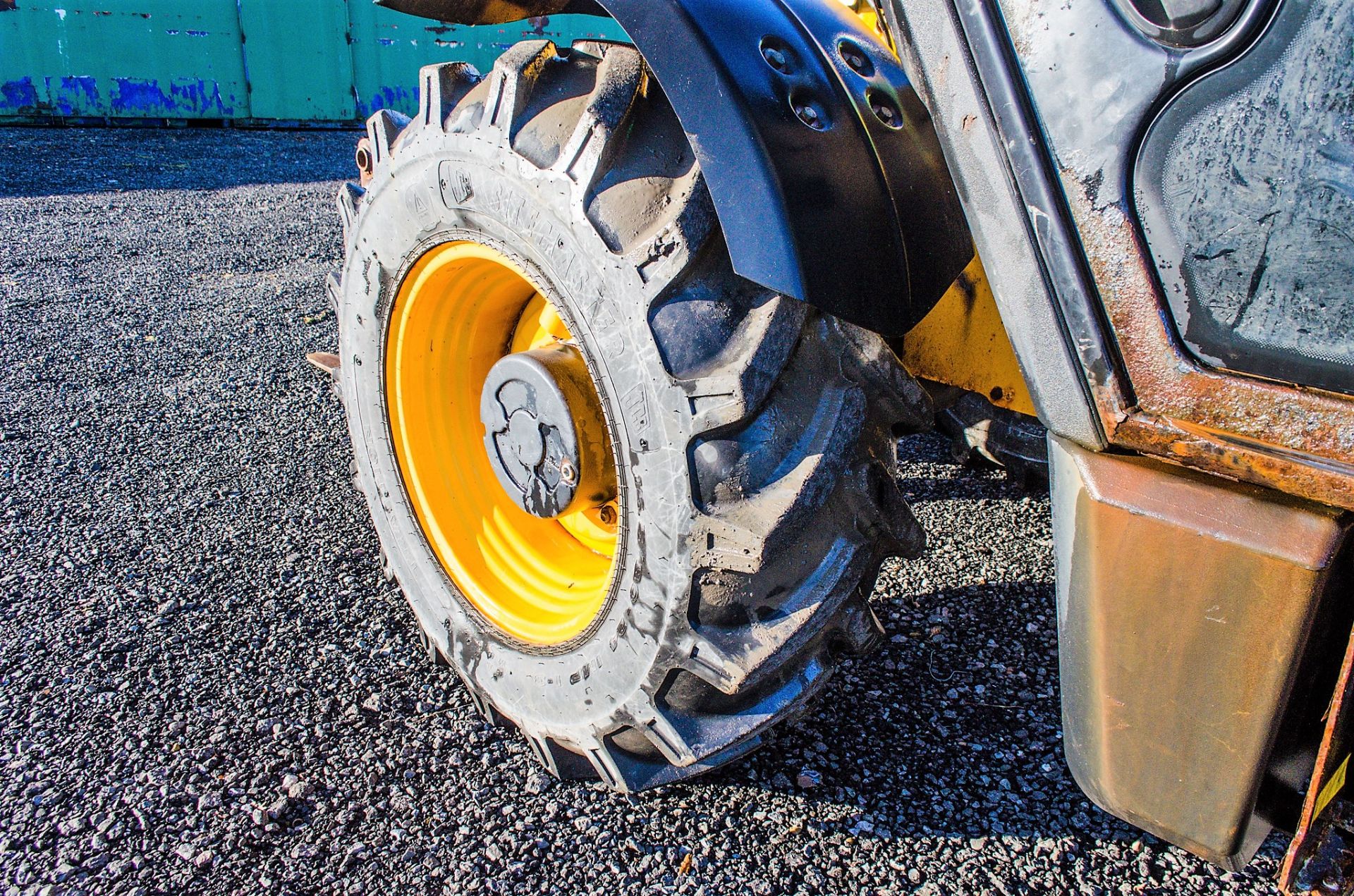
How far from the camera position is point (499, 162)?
1371mm

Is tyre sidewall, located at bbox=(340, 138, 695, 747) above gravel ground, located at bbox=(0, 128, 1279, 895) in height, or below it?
above

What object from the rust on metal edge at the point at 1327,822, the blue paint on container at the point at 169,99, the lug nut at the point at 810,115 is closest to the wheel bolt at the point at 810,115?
the lug nut at the point at 810,115

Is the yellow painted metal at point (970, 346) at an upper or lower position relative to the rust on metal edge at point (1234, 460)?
lower

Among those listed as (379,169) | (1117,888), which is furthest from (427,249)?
(1117,888)

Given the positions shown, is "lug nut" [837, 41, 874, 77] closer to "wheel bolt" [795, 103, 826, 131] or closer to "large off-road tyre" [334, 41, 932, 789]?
"wheel bolt" [795, 103, 826, 131]

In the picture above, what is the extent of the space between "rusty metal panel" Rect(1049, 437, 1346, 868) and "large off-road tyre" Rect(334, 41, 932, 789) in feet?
1.05

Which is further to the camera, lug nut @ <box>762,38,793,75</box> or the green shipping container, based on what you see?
the green shipping container

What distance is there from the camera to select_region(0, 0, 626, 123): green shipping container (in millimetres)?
9930

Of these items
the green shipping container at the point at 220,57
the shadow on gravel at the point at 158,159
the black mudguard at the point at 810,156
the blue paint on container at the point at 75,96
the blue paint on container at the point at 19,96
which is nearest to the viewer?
the black mudguard at the point at 810,156

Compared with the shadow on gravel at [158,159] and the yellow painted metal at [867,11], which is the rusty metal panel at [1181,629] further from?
the shadow on gravel at [158,159]

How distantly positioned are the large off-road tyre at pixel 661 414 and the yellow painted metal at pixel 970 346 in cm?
20

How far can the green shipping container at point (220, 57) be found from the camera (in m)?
9.93

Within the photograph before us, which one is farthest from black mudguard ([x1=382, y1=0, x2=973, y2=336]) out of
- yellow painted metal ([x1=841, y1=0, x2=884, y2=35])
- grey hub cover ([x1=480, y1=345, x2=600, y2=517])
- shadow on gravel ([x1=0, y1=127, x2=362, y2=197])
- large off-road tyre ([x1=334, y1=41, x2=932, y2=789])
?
shadow on gravel ([x1=0, y1=127, x2=362, y2=197])

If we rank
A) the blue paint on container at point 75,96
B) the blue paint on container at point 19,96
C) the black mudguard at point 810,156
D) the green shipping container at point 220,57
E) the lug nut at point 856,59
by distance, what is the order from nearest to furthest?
the black mudguard at point 810,156
the lug nut at point 856,59
the blue paint on container at point 19,96
the green shipping container at point 220,57
the blue paint on container at point 75,96
